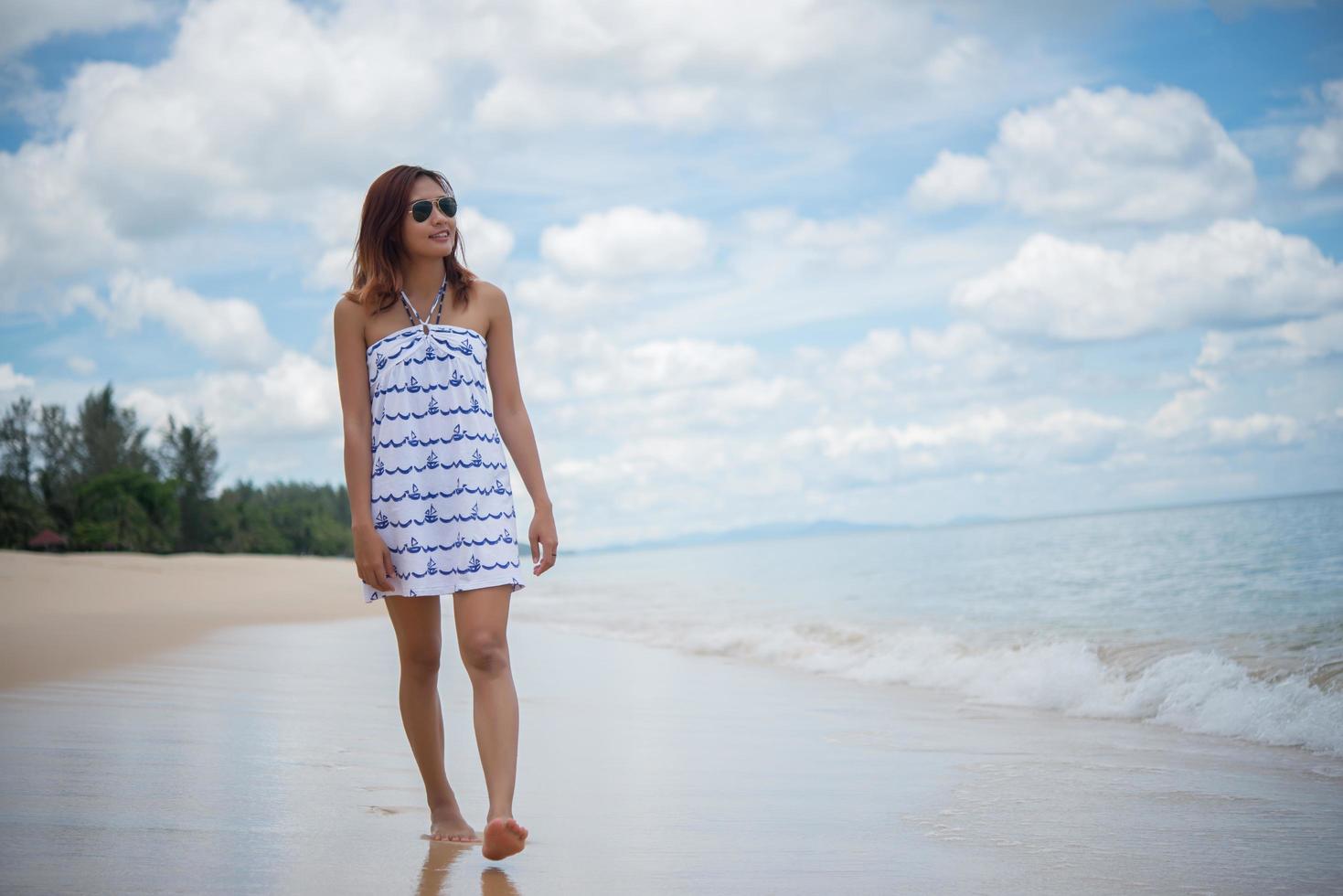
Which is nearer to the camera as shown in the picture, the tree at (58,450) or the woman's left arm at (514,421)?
the woman's left arm at (514,421)

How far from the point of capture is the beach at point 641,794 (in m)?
2.56

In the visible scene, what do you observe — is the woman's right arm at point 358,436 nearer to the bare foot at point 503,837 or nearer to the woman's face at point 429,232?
the woman's face at point 429,232

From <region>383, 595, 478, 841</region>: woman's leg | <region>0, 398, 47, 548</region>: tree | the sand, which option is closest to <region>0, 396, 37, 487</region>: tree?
<region>0, 398, 47, 548</region>: tree

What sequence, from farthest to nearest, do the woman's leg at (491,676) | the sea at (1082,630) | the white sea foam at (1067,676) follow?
1. the sea at (1082,630)
2. the white sea foam at (1067,676)
3. the woman's leg at (491,676)

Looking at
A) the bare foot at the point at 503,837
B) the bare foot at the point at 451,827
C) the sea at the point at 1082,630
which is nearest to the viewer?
the bare foot at the point at 503,837

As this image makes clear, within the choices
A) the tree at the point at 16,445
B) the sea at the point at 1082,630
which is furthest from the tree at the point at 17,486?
the sea at the point at 1082,630

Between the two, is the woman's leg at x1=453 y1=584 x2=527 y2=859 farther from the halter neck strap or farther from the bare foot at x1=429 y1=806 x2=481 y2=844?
the halter neck strap

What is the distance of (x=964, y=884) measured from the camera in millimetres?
2561

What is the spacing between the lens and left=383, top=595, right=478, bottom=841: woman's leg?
114 inches

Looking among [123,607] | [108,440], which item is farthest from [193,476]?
[123,607]

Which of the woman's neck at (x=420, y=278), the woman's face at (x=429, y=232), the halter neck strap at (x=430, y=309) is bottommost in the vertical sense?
the halter neck strap at (x=430, y=309)

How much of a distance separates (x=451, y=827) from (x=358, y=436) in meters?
1.15

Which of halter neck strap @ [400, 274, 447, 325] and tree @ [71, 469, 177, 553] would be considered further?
tree @ [71, 469, 177, 553]

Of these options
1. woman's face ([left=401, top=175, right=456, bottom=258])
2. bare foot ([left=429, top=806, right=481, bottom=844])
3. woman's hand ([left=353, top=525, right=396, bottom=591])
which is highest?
woman's face ([left=401, top=175, right=456, bottom=258])
